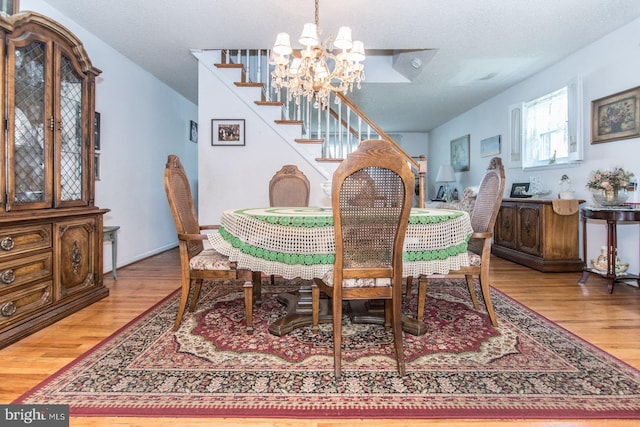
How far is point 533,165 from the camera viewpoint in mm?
4727

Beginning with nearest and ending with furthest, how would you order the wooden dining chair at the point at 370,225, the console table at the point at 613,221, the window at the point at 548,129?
the wooden dining chair at the point at 370,225 < the console table at the point at 613,221 < the window at the point at 548,129

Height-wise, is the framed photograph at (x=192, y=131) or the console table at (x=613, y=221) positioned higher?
the framed photograph at (x=192, y=131)

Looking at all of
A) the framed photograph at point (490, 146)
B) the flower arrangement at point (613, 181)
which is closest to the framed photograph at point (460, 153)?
the framed photograph at point (490, 146)

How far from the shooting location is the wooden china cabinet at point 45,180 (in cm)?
201

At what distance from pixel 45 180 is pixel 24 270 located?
1.99 feet

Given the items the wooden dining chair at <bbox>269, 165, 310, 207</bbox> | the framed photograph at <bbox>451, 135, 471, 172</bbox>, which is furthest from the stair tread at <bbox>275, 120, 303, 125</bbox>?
the framed photograph at <bbox>451, 135, 471, 172</bbox>

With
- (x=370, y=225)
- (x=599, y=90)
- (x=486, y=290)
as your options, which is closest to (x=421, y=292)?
(x=486, y=290)

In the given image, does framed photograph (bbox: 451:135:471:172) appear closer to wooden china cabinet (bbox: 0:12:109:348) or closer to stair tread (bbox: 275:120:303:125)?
stair tread (bbox: 275:120:303:125)

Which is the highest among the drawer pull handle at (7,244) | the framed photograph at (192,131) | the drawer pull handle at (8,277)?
the framed photograph at (192,131)

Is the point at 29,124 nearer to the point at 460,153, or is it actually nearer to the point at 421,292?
the point at 421,292

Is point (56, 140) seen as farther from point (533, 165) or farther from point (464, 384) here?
point (533, 165)

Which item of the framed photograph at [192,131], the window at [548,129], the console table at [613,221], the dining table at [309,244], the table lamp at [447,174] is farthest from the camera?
the table lamp at [447,174]

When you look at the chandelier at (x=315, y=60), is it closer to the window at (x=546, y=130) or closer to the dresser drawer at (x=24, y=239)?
the dresser drawer at (x=24, y=239)

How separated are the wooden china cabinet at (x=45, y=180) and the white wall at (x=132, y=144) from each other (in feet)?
3.12
